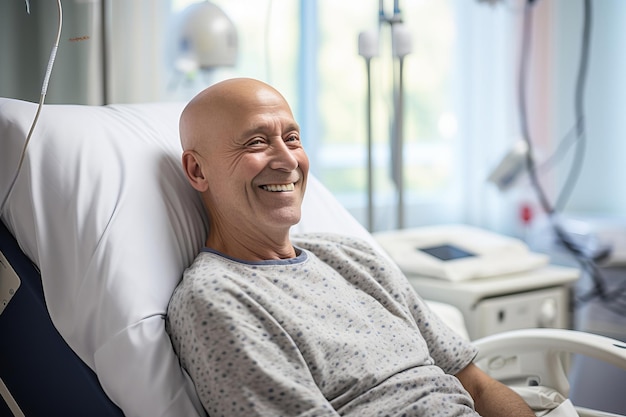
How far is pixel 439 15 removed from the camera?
319 centimetres

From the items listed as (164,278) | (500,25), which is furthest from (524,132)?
(164,278)

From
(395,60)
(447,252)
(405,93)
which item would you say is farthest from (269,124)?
(405,93)

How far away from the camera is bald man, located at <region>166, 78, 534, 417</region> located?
117cm

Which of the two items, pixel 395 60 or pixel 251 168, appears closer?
pixel 251 168

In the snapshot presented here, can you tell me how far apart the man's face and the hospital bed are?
0.10 metres

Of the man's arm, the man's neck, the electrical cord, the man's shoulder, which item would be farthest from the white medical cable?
the electrical cord

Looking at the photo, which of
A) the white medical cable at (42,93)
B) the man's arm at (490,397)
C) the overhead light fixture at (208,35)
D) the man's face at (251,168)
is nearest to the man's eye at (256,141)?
the man's face at (251,168)

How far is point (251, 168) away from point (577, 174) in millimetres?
1948

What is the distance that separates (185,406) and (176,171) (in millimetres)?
457

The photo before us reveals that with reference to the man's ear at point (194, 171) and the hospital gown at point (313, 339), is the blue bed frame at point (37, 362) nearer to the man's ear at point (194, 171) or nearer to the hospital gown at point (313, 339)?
the hospital gown at point (313, 339)

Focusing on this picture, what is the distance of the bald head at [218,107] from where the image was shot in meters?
1.38

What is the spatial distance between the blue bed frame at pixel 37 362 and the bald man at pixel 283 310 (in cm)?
16

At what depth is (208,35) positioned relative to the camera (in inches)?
79.4

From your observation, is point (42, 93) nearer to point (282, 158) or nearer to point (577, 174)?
point (282, 158)
